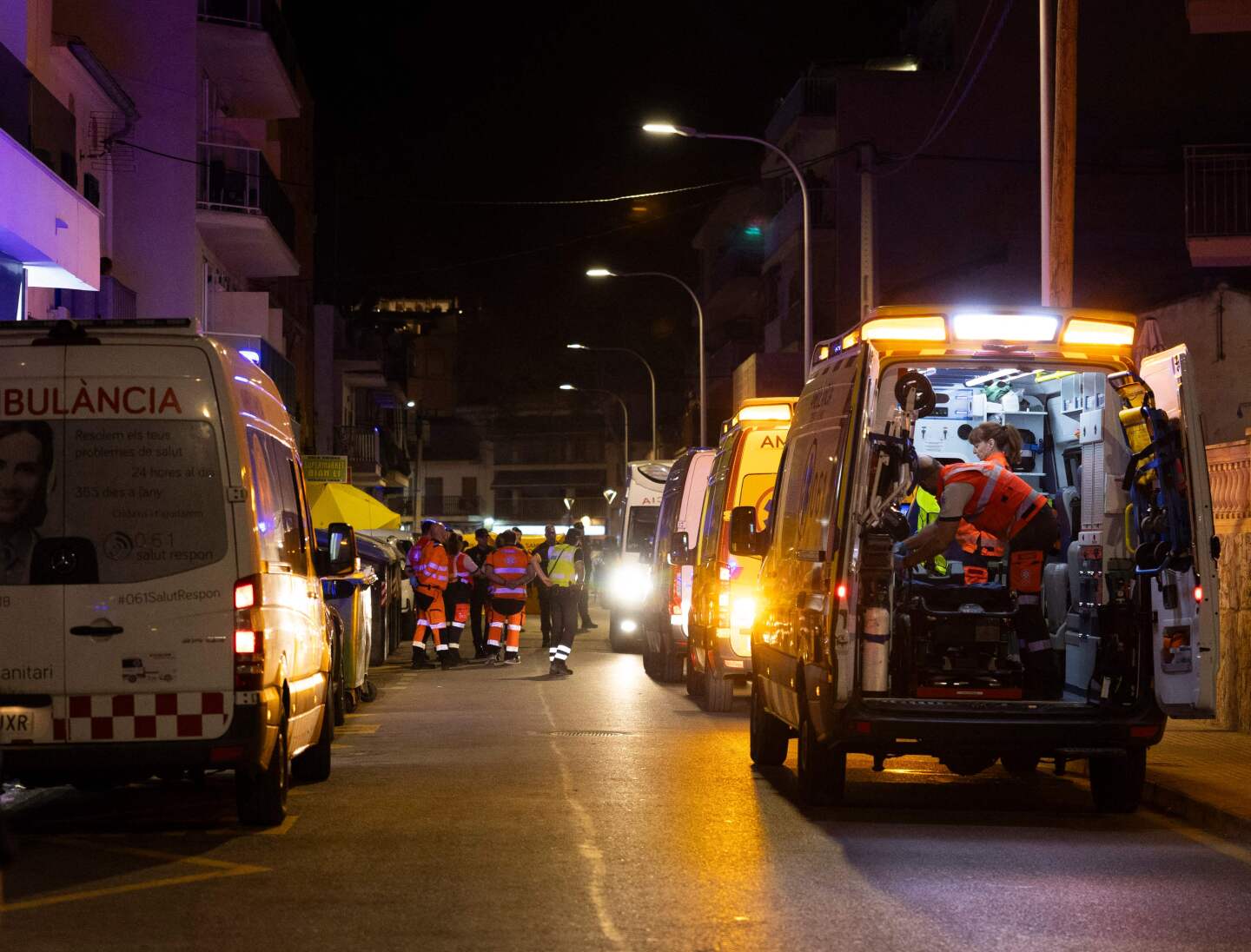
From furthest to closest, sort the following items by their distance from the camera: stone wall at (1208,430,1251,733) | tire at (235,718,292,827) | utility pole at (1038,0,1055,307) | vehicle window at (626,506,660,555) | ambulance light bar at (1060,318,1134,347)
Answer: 1. vehicle window at (626,506,660,555)
2. utility pole at (1038,0,1055,307)
3. stone wall at (1208,430,1251,733)
4. ambulance light bar at (1060,318,1134,347)
5. tire at (235,718,292,827)

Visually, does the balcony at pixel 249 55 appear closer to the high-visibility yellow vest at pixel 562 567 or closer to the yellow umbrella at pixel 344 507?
the yellow umbrella at pixel 344 507

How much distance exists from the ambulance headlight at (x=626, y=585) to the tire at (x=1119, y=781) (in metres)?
15.5

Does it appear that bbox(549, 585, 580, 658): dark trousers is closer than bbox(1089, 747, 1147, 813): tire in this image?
No

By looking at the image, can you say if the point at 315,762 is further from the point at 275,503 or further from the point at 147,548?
the point at 147,548

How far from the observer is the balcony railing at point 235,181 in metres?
31.5

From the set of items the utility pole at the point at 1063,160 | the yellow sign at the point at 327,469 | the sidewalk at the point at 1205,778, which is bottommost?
the sidewalk at the point at 1205,778

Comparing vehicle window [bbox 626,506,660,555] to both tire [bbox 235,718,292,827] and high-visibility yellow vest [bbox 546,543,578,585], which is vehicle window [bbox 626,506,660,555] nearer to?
high-visibility yellow vest [bbox 546,543,578,585]

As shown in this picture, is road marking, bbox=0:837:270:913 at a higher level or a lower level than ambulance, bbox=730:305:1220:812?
lower

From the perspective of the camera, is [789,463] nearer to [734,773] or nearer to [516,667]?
[734,773]

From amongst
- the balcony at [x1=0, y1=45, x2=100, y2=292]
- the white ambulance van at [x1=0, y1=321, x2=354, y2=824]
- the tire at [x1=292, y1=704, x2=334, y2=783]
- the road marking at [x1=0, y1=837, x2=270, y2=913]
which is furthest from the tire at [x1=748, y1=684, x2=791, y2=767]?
the balcony at [x1=0, y1=45, x2=100, y2=292]

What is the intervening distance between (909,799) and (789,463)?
2.31 meters

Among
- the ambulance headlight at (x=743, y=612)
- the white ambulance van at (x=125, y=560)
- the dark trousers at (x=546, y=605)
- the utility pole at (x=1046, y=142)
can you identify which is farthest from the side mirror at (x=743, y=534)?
the dark trousers at (x=546, y=605)

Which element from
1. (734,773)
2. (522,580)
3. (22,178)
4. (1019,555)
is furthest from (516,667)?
(1019,555)

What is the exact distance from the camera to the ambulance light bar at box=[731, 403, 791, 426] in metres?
15.9
